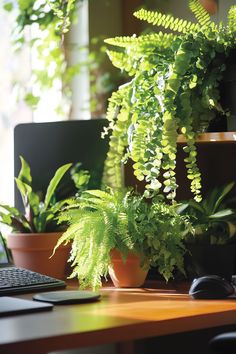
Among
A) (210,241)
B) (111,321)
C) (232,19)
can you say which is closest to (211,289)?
(210,241)

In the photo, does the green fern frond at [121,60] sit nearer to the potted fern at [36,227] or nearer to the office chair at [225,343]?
the potted fern at [36,227]

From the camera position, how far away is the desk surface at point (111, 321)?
4.47ft

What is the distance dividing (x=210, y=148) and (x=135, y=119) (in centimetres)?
37

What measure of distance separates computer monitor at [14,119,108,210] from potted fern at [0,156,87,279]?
45 millimetres

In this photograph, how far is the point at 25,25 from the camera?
2730 millimetres

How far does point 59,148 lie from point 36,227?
0.29 m

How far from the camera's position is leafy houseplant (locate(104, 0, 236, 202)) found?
2025 millimetres

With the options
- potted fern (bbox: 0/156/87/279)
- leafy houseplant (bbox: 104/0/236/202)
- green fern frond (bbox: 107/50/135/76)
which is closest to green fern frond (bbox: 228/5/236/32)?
leafy houseplant (bbox: 104/0/236/202)

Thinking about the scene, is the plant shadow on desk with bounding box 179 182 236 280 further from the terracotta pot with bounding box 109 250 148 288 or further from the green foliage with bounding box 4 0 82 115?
the green foliage with bounding box 4 0 82 115

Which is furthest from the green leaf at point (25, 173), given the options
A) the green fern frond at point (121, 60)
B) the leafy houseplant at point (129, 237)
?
the green fern frond at point (121, 60)

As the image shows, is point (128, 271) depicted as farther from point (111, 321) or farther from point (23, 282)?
point (111, 321)

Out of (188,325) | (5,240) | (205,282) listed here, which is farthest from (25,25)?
(188,325)

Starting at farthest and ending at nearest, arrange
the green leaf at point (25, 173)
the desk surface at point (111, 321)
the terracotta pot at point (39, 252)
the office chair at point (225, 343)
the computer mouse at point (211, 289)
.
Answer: the green leaf at point (25, 173) < the terracotta pot at point (39, 252) < the computer mouse at point (211, 289) < the office chair at point (225, 343) < the desk surface at point (111, 321)

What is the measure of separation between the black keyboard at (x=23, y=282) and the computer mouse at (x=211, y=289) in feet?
1.26
